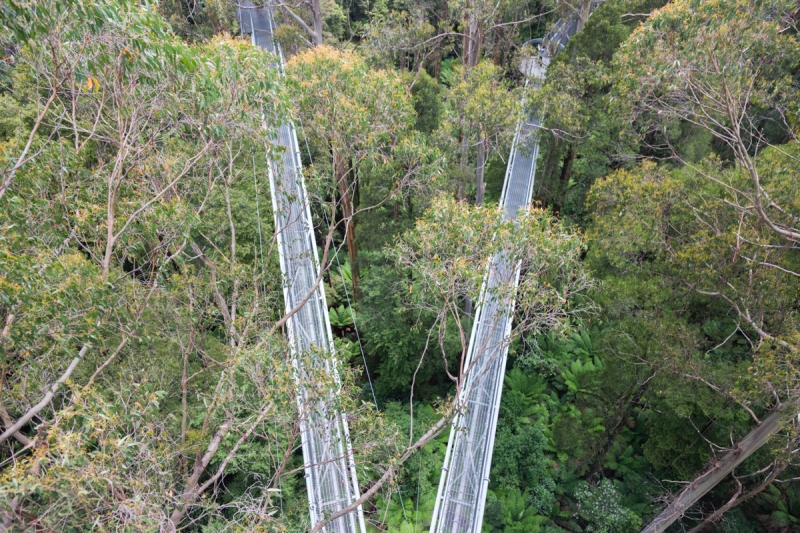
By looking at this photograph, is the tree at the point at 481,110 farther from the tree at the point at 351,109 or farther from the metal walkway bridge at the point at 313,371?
the metal walkway bridge at the point at 313,371

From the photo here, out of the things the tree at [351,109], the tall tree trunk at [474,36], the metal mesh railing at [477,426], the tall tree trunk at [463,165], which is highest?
the tall tree trunk at [474,36]

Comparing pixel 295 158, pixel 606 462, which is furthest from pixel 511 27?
pixel 606 462

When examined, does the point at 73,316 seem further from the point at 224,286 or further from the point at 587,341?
the point at 587,341

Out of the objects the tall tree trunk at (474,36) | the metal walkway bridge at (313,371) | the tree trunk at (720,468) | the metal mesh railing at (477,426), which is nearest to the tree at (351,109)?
the metal walkway bridge at (313,371)

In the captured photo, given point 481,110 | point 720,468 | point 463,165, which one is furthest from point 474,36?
point 720,468

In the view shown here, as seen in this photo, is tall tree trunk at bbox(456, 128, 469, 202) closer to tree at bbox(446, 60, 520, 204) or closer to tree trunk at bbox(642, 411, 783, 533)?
tree at bbox(446, 60, 520, 204)

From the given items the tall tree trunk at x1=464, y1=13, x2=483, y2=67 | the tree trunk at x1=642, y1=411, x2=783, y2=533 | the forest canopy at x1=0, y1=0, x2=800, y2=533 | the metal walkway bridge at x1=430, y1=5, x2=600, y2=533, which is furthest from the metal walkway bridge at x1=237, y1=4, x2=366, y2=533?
the tree trunk at x1=642, y1=411, x2=783, y2=533
